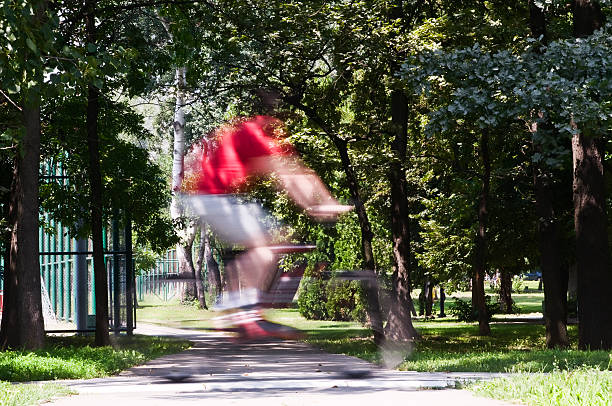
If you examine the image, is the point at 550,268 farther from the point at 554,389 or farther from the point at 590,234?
the point at 554,389

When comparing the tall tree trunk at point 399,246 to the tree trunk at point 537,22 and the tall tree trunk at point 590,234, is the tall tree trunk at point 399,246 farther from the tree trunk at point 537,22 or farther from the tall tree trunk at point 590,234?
the tall tree trunk at point 590,234

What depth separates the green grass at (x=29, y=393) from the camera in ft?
31.7

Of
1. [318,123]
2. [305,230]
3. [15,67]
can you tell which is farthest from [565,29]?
[15,67]

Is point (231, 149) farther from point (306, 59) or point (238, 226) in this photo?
point (306, 59)

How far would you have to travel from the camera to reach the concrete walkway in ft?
33.1

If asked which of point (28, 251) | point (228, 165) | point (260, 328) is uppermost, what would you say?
point (228, 165)

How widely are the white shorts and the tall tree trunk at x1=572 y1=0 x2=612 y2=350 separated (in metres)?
6.14

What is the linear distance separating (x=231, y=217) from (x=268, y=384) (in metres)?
3.30

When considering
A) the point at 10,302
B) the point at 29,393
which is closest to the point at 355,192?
the point at 10,302

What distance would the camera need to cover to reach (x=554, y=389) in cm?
891

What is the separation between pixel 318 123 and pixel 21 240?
8706mm

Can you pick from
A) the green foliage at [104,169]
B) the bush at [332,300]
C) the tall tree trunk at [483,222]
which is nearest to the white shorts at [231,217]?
the green foliage at [104,169]

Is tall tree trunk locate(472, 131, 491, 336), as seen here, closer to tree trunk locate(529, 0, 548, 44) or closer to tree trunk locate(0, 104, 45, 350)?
tree trunk locate(529, 0, 548, 44)

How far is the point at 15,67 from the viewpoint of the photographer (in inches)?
496
